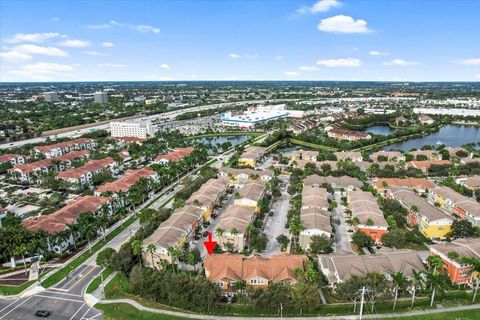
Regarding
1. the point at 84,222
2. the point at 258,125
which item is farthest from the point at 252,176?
the point at 258,125

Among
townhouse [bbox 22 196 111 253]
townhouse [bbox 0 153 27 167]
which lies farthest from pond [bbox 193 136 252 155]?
townhouse [bbox 22 196 111 253]

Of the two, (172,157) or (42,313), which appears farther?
(172,157)

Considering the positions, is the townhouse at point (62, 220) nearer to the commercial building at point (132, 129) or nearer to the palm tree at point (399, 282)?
the palm tree at point (399, 282)

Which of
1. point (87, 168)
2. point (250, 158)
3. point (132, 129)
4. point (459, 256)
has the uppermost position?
point (132, 129)

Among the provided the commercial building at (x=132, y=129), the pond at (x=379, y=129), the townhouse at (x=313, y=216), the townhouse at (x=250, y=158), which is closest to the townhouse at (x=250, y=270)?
the townhouse at (x=313, y=216)

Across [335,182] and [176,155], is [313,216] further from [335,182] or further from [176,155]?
[176,155]

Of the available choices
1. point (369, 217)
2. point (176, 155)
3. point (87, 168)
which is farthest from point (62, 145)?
point (369, 217)
